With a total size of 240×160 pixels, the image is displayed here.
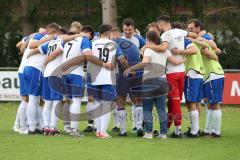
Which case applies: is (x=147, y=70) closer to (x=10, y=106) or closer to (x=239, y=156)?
(x=239, y=156)

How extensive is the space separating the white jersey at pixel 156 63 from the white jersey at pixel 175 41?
0.22m

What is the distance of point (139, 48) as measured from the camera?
17.0 meters

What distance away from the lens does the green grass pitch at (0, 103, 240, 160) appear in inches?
492

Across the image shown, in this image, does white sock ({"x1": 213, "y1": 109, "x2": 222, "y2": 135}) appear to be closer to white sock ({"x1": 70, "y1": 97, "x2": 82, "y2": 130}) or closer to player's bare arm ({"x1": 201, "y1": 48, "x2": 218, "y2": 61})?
player's bare arm ({"x1": 201, "y1": 48, "x2": 218, "y2": 61})

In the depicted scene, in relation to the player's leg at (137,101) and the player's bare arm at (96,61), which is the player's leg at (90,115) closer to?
the player's leg at (137,101)

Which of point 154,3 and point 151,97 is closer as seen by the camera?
point 151,97

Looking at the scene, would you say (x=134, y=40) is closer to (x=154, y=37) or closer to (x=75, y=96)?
(x=154, y=37)

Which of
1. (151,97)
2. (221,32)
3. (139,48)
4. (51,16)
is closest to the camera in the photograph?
(151,97)

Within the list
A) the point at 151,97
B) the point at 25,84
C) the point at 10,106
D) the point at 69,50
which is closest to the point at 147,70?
the point at 151,97

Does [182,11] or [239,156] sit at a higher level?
[182,11]

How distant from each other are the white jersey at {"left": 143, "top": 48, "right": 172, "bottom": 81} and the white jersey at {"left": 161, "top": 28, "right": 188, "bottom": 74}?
220 millimetres

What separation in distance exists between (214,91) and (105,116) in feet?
7.55

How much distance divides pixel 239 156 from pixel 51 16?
23307 millimetres

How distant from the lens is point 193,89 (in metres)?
15.4
